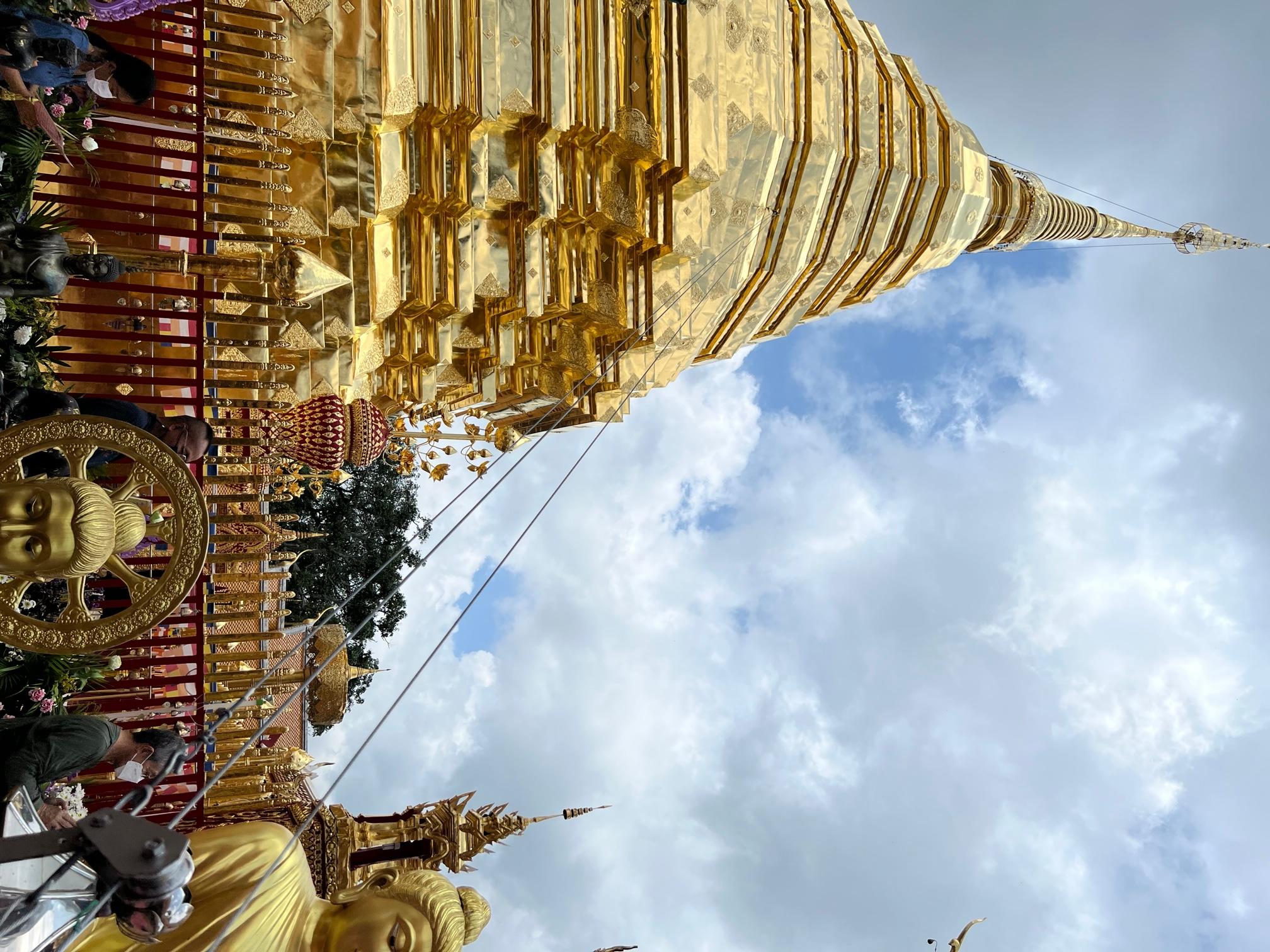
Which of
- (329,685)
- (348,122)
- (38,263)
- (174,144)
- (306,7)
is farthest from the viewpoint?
(329,685)

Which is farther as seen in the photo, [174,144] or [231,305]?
[231,305]

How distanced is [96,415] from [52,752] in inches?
70.0

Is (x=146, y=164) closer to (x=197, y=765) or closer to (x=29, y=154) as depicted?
(x=29, y=154)

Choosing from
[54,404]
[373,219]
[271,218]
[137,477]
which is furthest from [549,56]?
[137,477]

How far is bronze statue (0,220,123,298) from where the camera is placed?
18.6 ft

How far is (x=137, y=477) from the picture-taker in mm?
4766

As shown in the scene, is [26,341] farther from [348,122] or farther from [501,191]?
[501,191]

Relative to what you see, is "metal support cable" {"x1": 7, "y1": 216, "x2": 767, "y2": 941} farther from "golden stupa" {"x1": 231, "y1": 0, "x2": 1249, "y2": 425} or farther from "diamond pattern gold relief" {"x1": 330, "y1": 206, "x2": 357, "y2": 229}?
"diamond pattern gold relief" {"x1": 330, "y1": 206, "x2": 357, "y2": 229}

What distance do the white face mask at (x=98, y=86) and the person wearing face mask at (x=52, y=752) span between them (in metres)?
3.79

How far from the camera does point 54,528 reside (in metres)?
4.37

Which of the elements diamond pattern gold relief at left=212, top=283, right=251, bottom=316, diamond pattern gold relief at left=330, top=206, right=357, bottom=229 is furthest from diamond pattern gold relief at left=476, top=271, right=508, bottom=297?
diamond pattern gold relief at left=212, top=283, right=251, bottom=316

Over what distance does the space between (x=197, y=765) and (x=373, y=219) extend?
4706mm

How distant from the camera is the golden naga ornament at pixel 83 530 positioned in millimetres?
4375

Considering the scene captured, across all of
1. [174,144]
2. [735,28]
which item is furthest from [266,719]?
[735,28]
